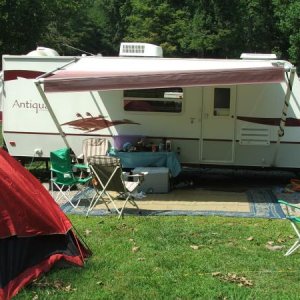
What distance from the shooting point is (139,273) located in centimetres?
510

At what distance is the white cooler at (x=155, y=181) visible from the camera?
31.8ft

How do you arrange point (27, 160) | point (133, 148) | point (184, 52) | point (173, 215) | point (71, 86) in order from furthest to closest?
point (184, 52), point (27, 160), point (133, 148), point (71, 86), point (173, 215)

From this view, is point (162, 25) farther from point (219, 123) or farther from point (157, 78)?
point (157, 78)

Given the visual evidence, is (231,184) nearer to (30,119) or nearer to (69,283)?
(30,119)

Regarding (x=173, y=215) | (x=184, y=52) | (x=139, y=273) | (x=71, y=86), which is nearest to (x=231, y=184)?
(x=173, y=215)

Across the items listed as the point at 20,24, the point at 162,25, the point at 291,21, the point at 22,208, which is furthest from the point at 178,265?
the point at 162,25

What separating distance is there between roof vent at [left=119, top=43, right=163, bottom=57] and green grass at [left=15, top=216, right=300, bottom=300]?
14.3 feet

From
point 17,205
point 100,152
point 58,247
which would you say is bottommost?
point 100,152

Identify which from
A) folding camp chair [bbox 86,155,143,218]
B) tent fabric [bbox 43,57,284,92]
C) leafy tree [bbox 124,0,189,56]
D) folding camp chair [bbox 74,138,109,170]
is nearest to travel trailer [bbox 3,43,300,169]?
folding camp chair [bbox 74,138,109,170]

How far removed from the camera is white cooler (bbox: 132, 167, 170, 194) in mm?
9695

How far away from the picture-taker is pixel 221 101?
33.8 feet

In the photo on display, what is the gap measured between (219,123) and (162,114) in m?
1.09

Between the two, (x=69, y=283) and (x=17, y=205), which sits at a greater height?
(x=17, y=205)

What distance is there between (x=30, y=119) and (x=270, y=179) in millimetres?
5099
